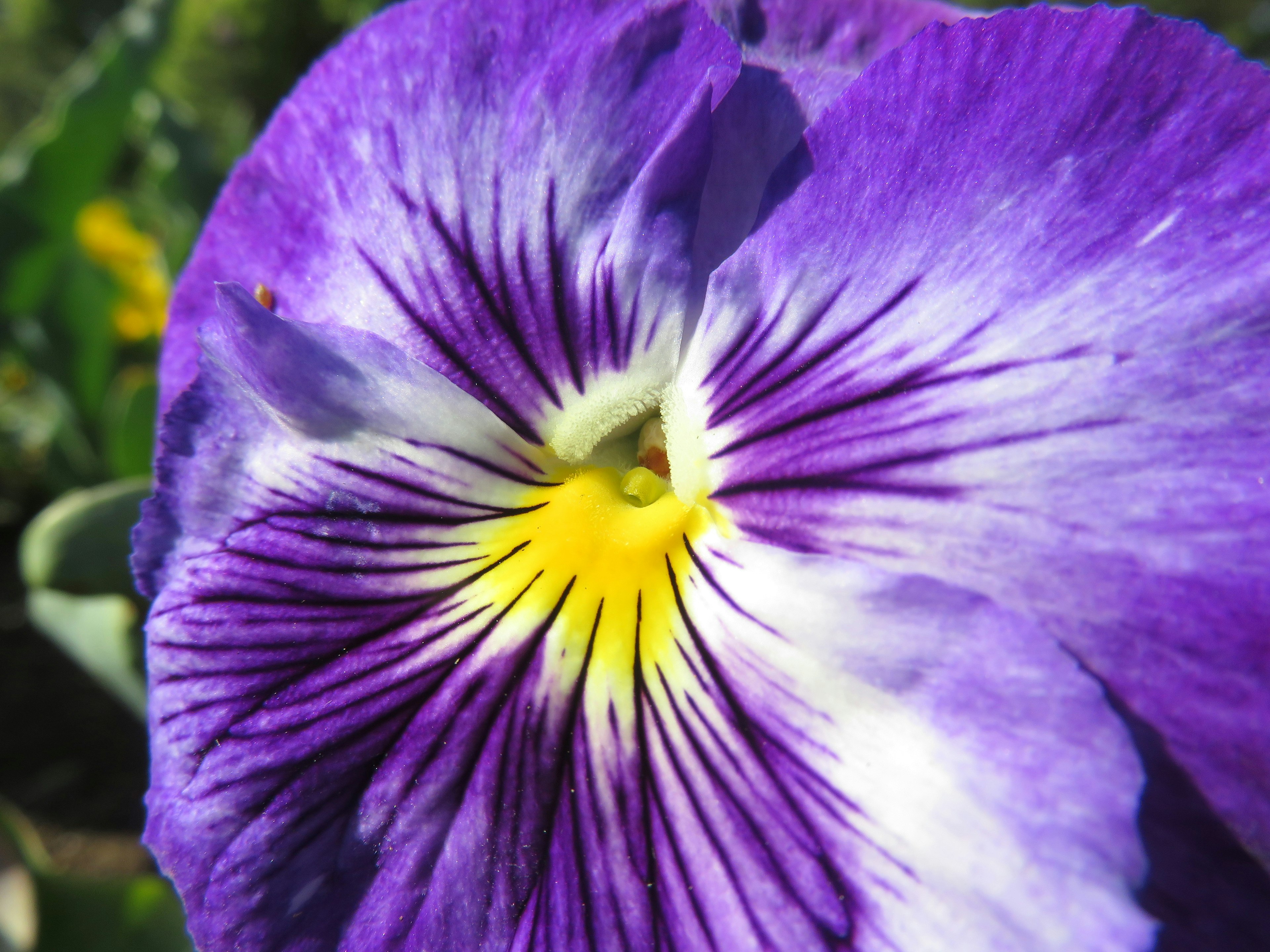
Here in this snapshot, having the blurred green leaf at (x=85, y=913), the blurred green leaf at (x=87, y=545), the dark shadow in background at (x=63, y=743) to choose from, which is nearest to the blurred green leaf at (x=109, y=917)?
the blurred green leaf at (x=85, y=913)

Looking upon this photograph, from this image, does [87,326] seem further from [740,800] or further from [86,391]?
[740,800]

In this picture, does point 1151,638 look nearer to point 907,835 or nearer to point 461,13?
point 907,835

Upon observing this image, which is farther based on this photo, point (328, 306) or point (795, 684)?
point (328, 306)

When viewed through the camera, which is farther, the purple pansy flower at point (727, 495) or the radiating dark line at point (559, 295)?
the radiating dark line at point (559, 295)

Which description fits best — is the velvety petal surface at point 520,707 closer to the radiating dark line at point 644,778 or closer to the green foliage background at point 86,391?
the radiating dark line at point 644,778

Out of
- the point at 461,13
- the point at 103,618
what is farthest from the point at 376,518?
the point at 103,618

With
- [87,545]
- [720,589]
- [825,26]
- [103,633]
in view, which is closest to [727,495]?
[720,589]

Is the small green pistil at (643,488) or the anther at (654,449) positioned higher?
the anther at (654,449)
